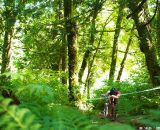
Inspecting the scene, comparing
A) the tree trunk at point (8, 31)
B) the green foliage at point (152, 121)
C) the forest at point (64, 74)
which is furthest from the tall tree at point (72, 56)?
the green foliage at point (152, 121)

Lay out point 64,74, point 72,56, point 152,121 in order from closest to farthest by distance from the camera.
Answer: point 152,121 < point 72,56 < point 64,74

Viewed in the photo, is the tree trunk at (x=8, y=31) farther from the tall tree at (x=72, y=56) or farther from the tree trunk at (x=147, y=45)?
the tree trunk at (x=147, y=45)

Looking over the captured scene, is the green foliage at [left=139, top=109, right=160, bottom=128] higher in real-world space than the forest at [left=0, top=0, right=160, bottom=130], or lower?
lower

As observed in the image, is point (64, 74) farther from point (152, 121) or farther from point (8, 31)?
point (152, 121)

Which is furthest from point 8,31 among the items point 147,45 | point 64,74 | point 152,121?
A: point 152,121

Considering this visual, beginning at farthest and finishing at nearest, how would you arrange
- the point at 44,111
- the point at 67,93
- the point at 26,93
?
the point at 67,93
the point at 26,93
the point at 44,111

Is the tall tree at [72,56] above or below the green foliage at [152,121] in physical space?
above

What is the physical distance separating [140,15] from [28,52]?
8.78m

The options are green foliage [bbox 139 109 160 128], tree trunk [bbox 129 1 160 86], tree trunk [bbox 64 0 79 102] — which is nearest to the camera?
green foliage [bbox 139 109 160 128]

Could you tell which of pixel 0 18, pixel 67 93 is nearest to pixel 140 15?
pixel 0 18

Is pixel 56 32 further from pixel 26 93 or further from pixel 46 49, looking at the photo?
pixel 26 93

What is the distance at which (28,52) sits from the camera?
20062 millimetres

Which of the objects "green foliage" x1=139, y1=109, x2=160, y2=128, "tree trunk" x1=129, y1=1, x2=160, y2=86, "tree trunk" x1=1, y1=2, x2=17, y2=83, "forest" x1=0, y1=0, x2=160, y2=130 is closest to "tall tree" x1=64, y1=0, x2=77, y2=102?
"forest" x1=0, y1=0, x2=160, y2=130

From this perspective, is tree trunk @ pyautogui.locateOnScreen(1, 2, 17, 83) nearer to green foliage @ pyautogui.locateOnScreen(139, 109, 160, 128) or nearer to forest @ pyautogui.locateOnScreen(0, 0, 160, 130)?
forest @ pyautogui.locateOnScreen(0, 0, 160, 130)
